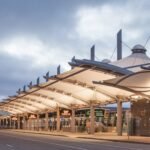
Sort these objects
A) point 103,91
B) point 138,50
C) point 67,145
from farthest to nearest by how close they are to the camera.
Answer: point 138,50
point 103,91
point 67,145

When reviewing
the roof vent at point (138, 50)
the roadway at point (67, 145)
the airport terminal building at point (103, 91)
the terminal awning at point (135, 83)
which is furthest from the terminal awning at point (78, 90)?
the roadway at point (67, 145)

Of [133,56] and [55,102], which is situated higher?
[133,56]

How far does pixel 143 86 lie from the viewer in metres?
45.9

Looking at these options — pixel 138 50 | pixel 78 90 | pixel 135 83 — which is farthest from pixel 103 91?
pixel 135 83

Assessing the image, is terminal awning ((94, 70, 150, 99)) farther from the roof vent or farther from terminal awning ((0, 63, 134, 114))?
the roof vent

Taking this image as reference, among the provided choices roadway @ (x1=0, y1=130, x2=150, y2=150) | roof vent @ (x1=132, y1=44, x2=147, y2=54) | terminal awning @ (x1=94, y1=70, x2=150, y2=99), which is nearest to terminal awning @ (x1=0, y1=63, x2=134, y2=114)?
terminal awning @ (x1=94, y1=70, x2=150, y2=99)

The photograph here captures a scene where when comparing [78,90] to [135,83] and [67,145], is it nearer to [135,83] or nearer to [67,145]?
[135,83]

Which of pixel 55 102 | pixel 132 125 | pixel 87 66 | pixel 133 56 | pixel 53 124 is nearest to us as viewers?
pixel 87 66

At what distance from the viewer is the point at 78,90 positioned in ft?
210

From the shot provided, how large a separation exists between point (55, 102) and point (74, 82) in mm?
26849

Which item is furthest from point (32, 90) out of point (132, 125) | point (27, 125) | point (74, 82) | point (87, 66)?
point (27, 125)

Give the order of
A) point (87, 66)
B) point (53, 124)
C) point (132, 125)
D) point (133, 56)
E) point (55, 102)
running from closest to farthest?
point (87, 66) → point (132, 125) → point (133, 56) → point (55, 102) → point (53, 124)

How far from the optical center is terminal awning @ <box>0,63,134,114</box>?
4862cm

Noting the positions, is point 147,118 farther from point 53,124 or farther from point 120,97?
point 53,124
